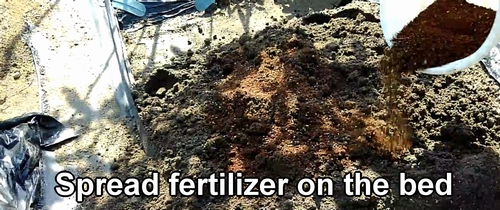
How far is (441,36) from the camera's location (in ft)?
8.98

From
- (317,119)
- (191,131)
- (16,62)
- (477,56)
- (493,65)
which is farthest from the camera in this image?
(16,62)

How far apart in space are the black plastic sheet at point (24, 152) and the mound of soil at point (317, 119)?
0.54 meters

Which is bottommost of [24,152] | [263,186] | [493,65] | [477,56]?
[263,186]

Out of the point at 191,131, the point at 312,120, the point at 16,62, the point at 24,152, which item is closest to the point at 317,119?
the point at 312,120

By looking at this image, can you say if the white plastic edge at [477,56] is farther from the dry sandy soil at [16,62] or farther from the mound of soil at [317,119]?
the dry sandy soil at [16,62]

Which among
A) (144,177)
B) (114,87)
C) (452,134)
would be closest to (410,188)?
(452,134)

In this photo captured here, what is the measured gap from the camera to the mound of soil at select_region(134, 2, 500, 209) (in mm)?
2434

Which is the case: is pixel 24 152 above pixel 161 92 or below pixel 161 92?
below

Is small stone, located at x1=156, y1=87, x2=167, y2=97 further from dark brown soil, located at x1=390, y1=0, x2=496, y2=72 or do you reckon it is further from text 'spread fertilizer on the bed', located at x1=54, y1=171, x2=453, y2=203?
dark brown soil, located at x1=390, y1=0, x2=496, y2=72

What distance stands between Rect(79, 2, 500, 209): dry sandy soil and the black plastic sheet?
1.23 feet

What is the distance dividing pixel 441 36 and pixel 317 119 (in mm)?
720

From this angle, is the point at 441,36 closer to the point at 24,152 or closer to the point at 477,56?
the point at 477,56

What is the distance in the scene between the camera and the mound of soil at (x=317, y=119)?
243 cm

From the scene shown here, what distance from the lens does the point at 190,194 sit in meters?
2.57
